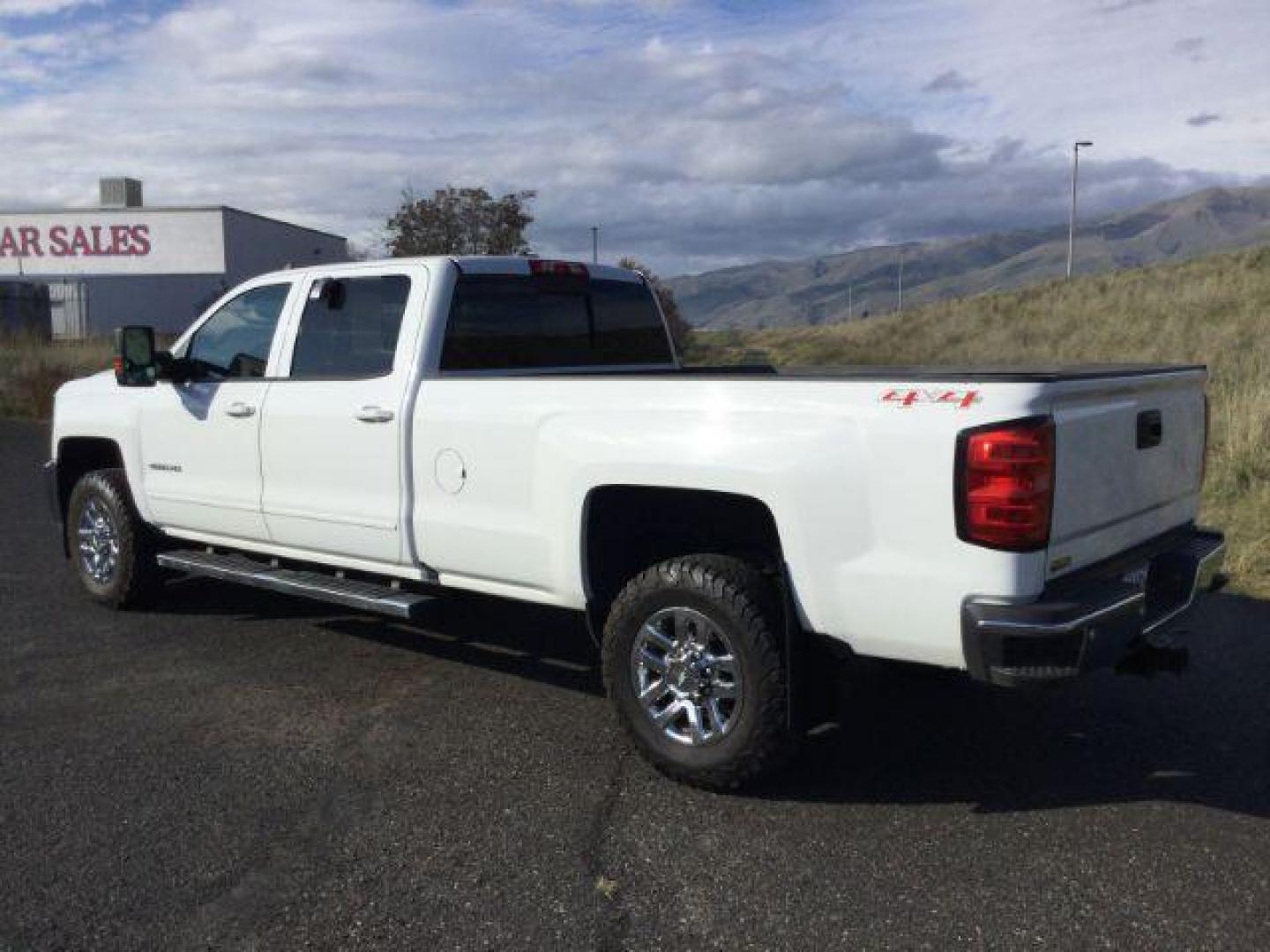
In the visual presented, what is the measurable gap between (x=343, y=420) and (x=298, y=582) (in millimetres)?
872

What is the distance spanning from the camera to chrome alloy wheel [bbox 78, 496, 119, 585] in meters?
6.84

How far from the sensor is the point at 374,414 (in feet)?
16.9

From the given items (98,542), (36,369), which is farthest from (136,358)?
(36,369)

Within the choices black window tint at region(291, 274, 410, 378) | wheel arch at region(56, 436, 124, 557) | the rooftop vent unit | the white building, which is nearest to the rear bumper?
black window tint at region(291, 274, 410, 378)

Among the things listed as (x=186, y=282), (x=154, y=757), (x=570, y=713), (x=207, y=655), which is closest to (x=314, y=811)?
(x=154, y=757)

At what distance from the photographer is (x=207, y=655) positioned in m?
6.01

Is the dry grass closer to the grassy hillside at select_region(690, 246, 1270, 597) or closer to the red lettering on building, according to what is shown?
the grassy hillside at select_region(690, 246, 1270, 597)

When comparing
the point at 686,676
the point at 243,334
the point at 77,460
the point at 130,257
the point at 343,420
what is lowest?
the point at 686,676

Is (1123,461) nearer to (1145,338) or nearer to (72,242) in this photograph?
(1145,338)

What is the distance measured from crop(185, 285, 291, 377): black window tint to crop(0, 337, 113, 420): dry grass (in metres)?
14.5

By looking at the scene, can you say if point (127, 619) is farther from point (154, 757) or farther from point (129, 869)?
point (129, 869)

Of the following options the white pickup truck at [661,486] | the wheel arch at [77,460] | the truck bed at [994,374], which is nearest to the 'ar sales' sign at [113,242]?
the wheel arch at [77,460]

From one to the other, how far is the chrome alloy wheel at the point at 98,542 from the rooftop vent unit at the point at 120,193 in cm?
4314

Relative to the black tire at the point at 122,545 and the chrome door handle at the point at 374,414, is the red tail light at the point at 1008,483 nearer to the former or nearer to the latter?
the chrome door handle at the point at 374,414
